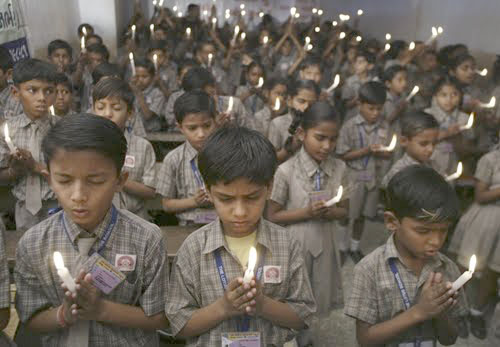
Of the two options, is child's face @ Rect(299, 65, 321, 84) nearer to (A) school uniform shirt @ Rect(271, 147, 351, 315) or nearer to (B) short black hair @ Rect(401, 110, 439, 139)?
(B) short black hair @ Rect(401, 110, 439, 139)

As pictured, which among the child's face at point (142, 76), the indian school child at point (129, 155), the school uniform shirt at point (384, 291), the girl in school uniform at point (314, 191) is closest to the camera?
the school uniform shirt at point (384, 291)

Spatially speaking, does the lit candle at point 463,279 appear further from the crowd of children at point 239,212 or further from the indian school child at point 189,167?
the indian school child at point 189,167

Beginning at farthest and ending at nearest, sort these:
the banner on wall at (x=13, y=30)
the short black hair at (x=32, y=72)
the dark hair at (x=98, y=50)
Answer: the dark hair at (x=98, y=50), the banner on wall at (x=13, y=30), the short black hair at (x=32, y=72)

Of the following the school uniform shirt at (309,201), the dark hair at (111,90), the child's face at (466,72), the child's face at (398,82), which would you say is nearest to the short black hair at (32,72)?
the dark hair at (111,90)

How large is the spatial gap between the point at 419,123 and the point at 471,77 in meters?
2.72

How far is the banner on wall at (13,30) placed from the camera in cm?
465

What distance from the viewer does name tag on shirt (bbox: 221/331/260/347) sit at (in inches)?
60.0

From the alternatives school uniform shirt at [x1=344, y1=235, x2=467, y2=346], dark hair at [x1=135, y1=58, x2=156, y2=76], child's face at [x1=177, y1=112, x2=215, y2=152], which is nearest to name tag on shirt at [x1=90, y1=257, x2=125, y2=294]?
school uniform shirt at [x1=344, y1=235, x2=467, y2=346]

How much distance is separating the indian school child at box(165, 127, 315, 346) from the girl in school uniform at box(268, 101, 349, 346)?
82 cm

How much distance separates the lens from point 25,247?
1.45 metres

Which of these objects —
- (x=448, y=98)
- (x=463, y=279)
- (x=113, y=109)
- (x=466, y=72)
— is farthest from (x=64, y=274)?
(x=466, y=72)

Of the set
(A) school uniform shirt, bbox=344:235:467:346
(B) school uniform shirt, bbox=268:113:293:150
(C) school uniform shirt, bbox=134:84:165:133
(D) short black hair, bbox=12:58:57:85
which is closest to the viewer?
(A) school uniform shirt, bbox=344:235:467:346

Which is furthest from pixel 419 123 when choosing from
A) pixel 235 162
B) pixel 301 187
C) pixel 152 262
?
pixel 152 262

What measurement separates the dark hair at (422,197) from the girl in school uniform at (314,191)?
704 millimetres
